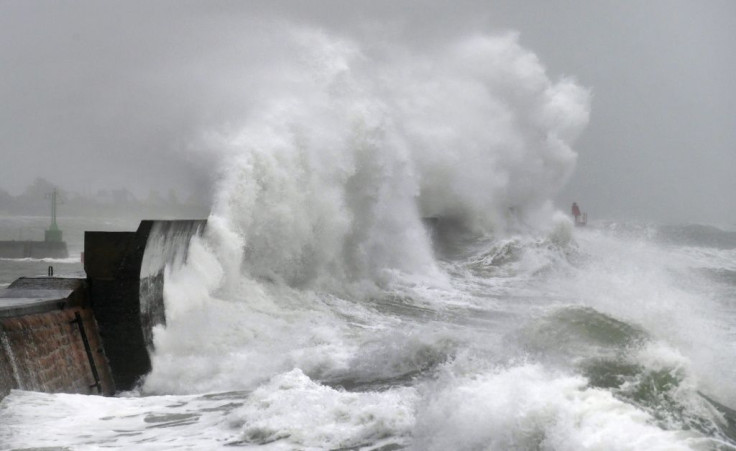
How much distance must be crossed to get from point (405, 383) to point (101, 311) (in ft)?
11.7

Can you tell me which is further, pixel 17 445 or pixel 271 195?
pixel 271 195

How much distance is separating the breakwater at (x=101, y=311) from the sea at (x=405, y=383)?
32 centimetres

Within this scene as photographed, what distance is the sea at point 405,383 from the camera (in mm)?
4992

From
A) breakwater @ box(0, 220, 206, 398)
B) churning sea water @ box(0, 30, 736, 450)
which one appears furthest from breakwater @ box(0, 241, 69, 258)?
breakwater @ box(0, 220, 206, 398)

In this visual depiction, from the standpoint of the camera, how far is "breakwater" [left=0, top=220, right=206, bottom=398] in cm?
761

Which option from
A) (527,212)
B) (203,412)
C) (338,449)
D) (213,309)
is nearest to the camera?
(338,449)

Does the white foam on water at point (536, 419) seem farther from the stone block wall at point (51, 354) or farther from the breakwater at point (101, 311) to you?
the breakwater at point (101, 311)

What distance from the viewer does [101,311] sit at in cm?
870

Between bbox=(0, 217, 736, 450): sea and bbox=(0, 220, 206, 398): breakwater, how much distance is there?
0.32 meters

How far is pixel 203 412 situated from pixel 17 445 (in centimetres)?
167

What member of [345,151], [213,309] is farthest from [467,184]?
[213,309]

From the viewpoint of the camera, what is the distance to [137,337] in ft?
28.4

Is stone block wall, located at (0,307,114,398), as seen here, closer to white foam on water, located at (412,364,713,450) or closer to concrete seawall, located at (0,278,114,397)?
concrete seawall, located at (0,278,114,397)

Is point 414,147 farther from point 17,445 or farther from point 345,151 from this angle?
point 17,445
